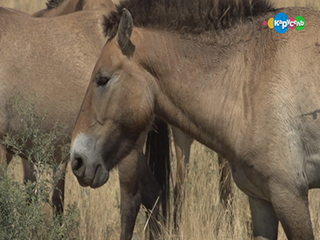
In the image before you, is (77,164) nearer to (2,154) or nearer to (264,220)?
(264,220)

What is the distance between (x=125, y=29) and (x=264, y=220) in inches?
58.4

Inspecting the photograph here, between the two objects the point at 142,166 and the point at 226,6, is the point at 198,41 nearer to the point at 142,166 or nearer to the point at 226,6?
the point at 226,6

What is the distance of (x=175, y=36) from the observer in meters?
3.82

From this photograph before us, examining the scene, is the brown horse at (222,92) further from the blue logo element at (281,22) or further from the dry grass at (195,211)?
the dry grass at (195,211)

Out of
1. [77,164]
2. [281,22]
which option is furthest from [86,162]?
[281,22]

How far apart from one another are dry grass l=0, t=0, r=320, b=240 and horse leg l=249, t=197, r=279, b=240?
0.97 m

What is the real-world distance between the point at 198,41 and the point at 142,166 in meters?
1.78

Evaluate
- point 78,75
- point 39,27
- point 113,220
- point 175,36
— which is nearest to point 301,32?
point 175,36

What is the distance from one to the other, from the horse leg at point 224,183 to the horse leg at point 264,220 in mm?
1750

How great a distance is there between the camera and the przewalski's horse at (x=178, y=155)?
18.8 feet

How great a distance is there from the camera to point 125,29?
3617mm

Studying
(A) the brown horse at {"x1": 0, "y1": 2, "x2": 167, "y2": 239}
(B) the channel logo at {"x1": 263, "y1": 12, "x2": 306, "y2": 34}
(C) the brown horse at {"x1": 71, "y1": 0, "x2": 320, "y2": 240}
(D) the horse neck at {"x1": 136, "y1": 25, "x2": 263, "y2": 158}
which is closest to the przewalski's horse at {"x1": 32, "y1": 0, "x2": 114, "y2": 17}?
(A) the brown horse at {"x1": 0, "y1": 2, "x2": 167, "y2": 239}

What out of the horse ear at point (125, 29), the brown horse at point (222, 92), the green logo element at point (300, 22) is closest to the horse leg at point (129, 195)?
the brown horse at point (222, 92)

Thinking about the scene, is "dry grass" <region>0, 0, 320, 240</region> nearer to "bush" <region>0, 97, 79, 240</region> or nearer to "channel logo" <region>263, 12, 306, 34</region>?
"bush" <region>0, 97, 79, 240</region>
